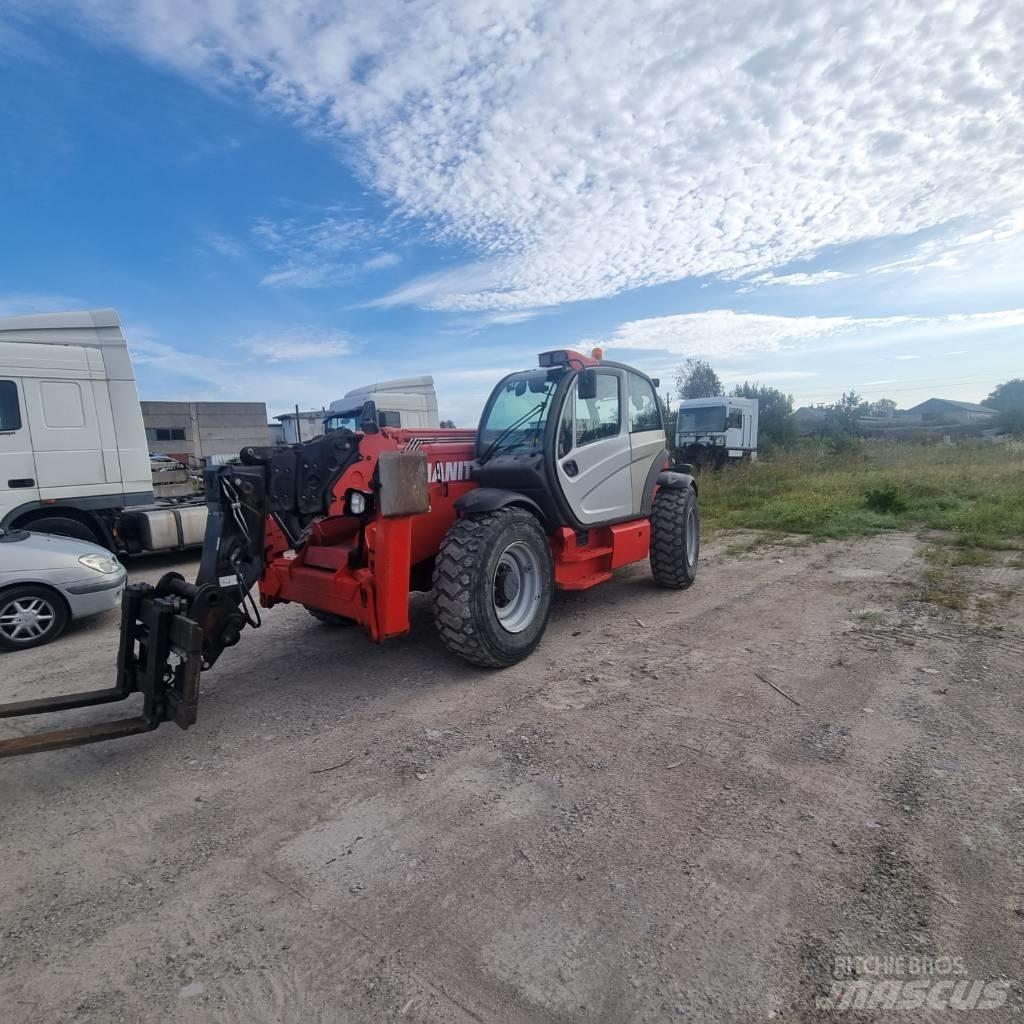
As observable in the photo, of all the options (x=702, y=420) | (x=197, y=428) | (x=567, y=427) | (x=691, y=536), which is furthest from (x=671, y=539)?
(x=702, y=420)

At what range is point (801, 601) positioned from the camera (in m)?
6.20

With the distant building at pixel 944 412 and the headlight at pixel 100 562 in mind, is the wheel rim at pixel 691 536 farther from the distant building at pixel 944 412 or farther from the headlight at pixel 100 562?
the distant building at pixel 944 412

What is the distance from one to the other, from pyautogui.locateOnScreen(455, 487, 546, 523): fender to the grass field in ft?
21.9

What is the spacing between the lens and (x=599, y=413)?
5.65 m

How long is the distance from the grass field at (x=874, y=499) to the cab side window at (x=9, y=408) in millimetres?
9963

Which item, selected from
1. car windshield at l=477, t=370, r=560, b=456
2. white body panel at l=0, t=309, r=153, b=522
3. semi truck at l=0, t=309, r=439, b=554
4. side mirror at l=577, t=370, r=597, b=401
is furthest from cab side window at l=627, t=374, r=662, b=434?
white body panel at l=0, t=309, r=153, b=522

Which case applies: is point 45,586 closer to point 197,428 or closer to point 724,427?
point 197,428

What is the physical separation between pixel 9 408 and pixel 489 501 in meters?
6.37

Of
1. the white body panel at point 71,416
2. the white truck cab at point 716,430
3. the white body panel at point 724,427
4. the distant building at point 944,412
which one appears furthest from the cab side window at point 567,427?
the distant building at point 944,412

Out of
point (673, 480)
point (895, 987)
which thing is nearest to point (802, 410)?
point (673, 480)

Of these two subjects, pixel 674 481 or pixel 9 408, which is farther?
pixel 9 408

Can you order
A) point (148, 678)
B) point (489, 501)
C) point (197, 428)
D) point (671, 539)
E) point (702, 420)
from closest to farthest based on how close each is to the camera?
1. point (148, 678)
2. point (489, 501)
3. point (671, 539)
4. point (197, 428)
5. point (702, 420)

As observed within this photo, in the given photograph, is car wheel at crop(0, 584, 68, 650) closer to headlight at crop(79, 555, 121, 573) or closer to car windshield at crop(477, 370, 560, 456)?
headlight at crop(79, 555, 121, 573)

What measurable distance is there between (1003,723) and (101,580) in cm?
687
